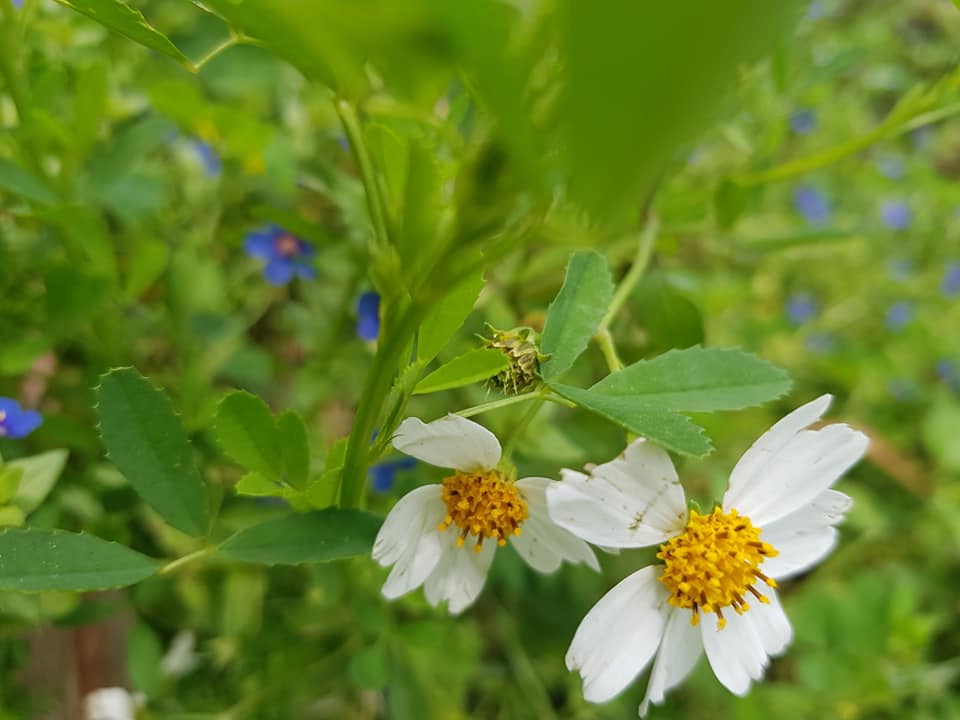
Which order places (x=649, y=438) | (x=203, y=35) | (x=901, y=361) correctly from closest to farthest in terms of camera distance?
(x=649, y=438) → (x=203, y=35) → (x=901, y=361)

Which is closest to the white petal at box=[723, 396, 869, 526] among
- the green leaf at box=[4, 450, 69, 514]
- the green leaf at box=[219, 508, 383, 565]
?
the green leaf at box=[219, 508, 383, 565]

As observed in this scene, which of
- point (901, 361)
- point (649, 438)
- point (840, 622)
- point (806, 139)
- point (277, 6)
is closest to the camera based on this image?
point (277, 6)

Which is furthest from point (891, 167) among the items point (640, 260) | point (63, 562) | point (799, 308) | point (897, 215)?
point (63, 562)

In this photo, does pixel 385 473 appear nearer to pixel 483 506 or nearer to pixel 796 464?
pixel 483 506

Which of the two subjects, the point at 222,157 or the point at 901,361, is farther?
the point at 901,361

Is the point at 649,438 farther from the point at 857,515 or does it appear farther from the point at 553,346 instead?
the point at 857,515

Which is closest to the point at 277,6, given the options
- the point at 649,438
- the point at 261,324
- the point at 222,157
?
the point at 649,438

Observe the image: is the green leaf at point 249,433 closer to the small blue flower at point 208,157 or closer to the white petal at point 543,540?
the white petal at point 543,540

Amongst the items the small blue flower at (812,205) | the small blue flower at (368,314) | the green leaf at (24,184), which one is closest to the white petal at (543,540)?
the small blue flower at (368,314)
